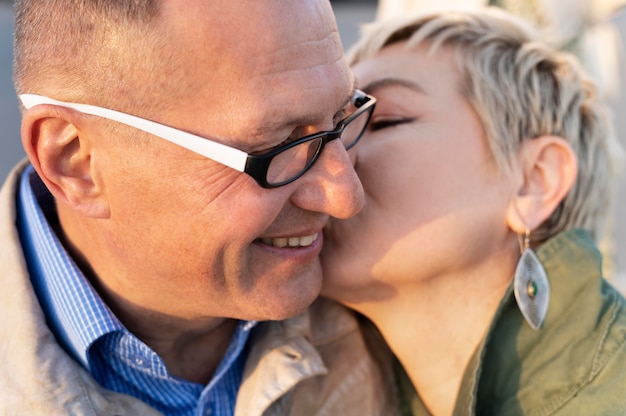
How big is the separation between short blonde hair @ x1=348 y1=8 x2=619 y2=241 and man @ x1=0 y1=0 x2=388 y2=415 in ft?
1.95

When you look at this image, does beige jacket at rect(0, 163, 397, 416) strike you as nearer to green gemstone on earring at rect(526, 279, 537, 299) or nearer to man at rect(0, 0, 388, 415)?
man at rect(0, 0, 388, 415)

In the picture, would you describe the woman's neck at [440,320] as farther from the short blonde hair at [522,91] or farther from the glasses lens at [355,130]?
the glasses lens at [355,130]

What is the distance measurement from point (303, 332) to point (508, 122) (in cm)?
98

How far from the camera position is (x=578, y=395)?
2.19 meters

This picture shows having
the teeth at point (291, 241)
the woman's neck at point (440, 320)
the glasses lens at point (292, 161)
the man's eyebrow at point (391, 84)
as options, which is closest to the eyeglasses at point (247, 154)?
the glasses lens at point (292, 161)

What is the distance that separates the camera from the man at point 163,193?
1.87 metres

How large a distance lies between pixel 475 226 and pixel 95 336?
1218 mm

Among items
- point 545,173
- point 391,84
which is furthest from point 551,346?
point 391,84

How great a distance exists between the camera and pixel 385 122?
2613 mm

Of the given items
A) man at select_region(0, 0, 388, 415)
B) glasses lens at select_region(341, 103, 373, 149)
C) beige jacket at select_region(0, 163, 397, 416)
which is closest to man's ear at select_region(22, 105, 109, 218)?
man at select_region(0, 0, 388, 415)

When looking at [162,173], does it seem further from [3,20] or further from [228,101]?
[3,20]

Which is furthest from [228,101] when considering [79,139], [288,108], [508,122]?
[508,122]

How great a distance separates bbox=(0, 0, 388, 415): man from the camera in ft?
6.13

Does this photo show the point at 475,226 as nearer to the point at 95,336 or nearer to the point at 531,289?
the point at 531,289
